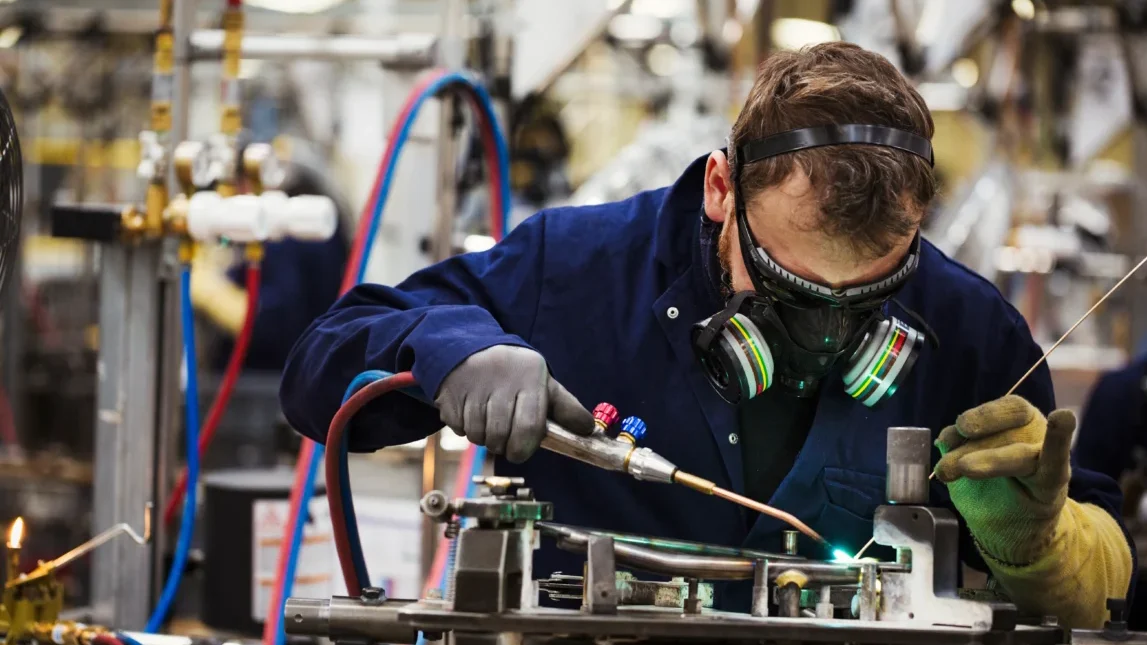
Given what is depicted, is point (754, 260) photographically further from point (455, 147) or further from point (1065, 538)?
point (455, 147)

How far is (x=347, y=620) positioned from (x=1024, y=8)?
3.29 metres

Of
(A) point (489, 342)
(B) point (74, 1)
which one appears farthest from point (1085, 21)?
(B) point (74, 1)

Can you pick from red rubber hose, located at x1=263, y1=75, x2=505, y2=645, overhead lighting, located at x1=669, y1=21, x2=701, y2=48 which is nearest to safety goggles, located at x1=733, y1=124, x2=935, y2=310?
red rubber hose, located at x1=263, y1=75, x2=505, y2=645

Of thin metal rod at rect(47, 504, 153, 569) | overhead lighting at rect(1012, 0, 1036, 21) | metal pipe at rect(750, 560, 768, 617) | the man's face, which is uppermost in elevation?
overhead lighting at rect(1012, 0, 1036, 21)

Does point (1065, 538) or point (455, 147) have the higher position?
point (455, 147)

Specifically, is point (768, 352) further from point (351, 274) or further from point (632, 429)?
point (351, 274)

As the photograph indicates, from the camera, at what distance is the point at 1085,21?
474 cm

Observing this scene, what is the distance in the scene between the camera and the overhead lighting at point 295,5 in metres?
7.25

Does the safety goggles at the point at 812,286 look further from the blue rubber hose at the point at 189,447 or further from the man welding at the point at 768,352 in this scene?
the blue rubber hose at the point at 189,447

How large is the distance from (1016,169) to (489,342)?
3.37 m

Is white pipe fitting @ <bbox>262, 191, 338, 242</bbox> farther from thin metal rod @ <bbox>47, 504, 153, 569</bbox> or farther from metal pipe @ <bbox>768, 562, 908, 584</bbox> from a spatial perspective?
metal pipe @ <bbox>768, 562, 908, 584</bbox>

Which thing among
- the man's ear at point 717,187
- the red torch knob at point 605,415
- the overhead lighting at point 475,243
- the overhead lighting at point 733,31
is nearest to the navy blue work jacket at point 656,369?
the man's ear at point 717,187

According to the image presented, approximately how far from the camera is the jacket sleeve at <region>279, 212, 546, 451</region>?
5.23ft

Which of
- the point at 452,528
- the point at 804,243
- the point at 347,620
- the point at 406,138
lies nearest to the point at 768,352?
the point at 804,243
